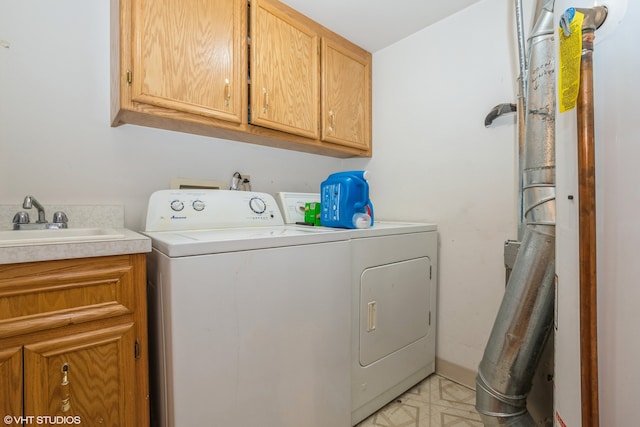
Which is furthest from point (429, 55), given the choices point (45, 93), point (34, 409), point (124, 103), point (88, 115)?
point (34, 409)

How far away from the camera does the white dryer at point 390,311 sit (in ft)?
4.75

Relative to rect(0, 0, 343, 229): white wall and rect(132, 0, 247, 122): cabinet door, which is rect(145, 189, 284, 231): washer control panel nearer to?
rect(0, 0, 343, 229): white wall

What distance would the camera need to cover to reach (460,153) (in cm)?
183

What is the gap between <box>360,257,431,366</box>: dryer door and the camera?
1481 mm

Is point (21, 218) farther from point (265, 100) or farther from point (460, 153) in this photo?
point (460, 153)

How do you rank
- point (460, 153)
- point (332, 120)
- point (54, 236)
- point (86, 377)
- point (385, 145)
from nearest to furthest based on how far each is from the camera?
point (86, 377)
point (54, 236)
point (460, 153)
point (332, 120)
point (385, 145)

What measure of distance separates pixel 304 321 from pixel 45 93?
5.08 feet

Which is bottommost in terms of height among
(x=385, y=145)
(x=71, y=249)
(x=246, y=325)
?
(x=246, y=325)

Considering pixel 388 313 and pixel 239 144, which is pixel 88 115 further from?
pixel 388 313

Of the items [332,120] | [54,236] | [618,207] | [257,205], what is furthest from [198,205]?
[618,207]

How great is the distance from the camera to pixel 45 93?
4.40ft

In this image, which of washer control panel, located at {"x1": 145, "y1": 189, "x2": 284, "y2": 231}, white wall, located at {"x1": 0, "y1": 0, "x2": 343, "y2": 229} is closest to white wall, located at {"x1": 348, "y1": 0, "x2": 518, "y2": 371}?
washer control panel, located at {"x1": 145, "y1": 189, "x2": 284, "y2": 231}

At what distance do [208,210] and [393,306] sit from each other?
1113mm

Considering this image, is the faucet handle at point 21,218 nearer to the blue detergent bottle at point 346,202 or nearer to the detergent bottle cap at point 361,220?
the blue detergent bottle at point 346,202
